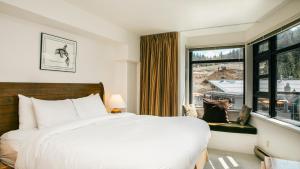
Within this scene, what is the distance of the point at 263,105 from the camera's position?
3855 millimetres

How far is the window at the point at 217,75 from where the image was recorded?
4.56 metres

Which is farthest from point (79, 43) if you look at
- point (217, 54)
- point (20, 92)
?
point (217, 54)

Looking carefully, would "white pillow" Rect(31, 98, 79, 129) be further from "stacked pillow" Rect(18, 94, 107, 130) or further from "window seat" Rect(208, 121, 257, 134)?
"window seat" Rect(208, 121, 257, 134)

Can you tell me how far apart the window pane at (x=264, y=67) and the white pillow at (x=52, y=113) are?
3.36 meters

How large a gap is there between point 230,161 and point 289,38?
2118 mm

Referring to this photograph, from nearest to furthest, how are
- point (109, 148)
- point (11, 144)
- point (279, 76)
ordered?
point (109, 148)
point (11, 144)
point (279, 76)

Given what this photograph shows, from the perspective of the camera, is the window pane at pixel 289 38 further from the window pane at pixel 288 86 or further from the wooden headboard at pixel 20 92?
the wooden headboard at pixel 20 92

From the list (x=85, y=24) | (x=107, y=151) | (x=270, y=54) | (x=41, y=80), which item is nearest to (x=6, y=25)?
(x=41, y=80)

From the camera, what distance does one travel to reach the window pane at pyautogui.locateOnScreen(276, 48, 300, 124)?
289 cm

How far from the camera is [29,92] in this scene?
8.86 feet

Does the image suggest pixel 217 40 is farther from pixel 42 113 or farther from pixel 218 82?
pixel 42 113

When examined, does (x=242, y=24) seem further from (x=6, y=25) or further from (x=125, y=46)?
(x=6, y=25)

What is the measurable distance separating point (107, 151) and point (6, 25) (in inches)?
83.7

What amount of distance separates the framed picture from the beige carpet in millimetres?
2708
